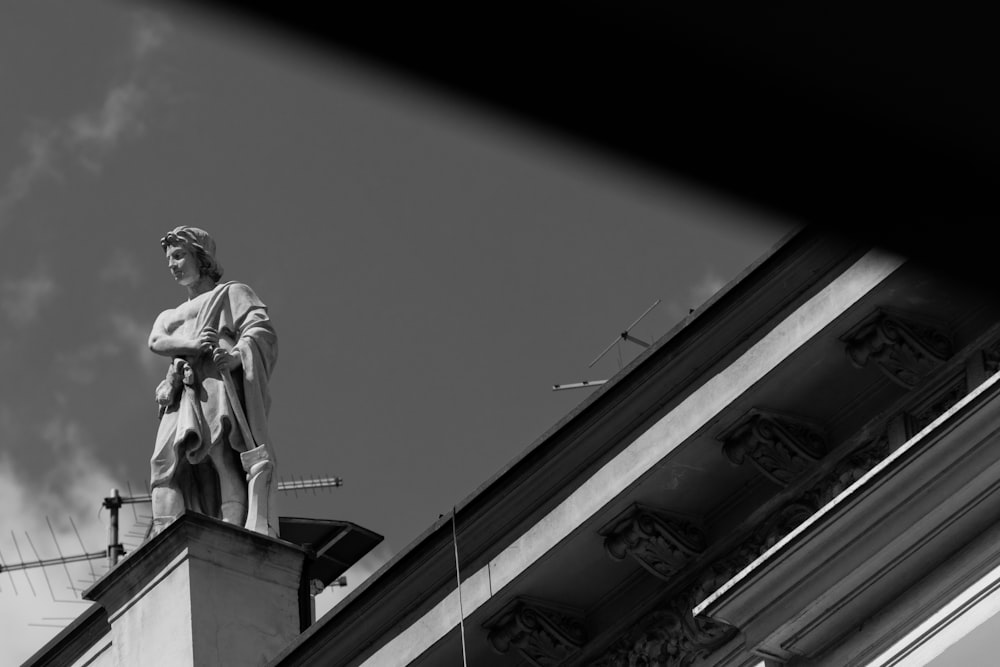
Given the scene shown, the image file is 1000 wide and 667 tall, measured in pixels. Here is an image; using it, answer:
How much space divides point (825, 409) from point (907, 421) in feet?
1.42

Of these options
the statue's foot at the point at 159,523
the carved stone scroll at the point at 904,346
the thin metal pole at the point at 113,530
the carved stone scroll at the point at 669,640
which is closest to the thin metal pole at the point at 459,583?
the carved stone scroll at the point at 669,640

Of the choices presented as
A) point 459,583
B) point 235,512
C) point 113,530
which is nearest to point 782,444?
point 459,583

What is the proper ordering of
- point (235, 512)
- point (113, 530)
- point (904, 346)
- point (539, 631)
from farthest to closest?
point (113, 530) < point (235, 512) < point (539, 631) < point (904, 346)

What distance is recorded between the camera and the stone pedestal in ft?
40.4

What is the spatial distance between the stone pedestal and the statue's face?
2353 mm

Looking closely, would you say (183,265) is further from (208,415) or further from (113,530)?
(113,530)

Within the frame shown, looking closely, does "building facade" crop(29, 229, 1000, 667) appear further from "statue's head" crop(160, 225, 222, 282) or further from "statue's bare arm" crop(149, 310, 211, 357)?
"statue's head" crop(160, 225, 222, 282)

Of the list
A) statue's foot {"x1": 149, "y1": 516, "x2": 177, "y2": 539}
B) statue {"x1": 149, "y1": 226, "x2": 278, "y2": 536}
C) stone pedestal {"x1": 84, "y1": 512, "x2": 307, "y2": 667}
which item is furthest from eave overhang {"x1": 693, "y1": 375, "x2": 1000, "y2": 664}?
statue {"x1": 149, "y1": 226, "x2": 278, "y2": 536}

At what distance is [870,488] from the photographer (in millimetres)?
7480

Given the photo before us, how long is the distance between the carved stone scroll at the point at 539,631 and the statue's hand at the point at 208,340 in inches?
Answer: 188

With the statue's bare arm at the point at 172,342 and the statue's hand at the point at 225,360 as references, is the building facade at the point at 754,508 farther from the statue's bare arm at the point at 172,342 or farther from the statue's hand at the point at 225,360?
the statue's bare arm at the point at 172,342

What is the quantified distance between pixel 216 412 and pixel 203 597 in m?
1.48

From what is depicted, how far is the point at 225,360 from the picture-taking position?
13.5 metres

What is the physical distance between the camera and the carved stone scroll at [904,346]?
8.13 metres
